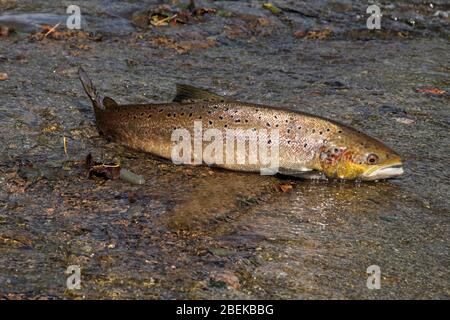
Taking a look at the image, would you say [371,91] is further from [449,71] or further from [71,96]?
[71,96]

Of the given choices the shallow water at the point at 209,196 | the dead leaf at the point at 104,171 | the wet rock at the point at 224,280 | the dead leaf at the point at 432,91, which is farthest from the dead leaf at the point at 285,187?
the dead leaf at the point at 432,91

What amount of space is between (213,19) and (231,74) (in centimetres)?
225

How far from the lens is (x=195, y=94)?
17.7 ft

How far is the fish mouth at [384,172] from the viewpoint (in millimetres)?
5238

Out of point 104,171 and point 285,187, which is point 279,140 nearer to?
point 285,187

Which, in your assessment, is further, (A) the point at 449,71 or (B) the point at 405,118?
(A) the point at 449,71

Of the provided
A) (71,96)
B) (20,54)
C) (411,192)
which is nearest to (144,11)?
(20,54)

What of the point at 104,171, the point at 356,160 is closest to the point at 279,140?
the point at 356,160

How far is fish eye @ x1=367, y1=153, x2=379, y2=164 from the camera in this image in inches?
206

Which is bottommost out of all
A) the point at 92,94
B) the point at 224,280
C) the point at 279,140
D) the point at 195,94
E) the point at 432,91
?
the point at 224,280

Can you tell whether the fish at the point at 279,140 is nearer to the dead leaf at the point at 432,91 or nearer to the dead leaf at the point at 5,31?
the dead leaf at the point at 432,91

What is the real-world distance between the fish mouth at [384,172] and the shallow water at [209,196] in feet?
0.31

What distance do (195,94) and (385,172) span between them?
1.47m
